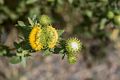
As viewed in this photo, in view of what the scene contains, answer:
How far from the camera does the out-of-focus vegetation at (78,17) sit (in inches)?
144

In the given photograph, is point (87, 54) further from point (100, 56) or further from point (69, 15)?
point (69, 15)

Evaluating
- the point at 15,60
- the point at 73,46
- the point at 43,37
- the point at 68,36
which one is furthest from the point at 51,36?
the point at 68,36

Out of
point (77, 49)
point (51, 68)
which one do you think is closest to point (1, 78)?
point (51, 68)

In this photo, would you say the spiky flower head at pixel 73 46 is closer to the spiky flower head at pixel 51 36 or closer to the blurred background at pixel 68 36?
the spiky flower head at pixel 51 36

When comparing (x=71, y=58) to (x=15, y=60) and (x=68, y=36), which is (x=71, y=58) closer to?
(x=15, y=60)

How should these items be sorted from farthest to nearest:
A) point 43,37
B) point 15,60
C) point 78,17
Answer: point 78,17 < point 15,60 < point 43,37

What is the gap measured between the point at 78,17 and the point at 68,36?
0.87 feet

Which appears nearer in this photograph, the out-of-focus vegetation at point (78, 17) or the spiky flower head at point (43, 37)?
the spiky flower head at point (43, 37)

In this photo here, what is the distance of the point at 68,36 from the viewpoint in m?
4.61

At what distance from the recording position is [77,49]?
275cm

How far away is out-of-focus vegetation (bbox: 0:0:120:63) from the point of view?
3662 millimetres

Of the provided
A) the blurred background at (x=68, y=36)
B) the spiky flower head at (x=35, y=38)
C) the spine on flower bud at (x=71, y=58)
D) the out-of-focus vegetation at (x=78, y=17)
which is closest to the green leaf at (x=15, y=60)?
the out-of-focus vegetation at (x=78, y=17)

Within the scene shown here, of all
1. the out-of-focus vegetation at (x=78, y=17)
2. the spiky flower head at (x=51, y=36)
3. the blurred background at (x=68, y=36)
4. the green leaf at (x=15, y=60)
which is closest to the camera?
the spiky flower head at (x=51, y=36)

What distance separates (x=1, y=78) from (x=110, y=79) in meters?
1.38
